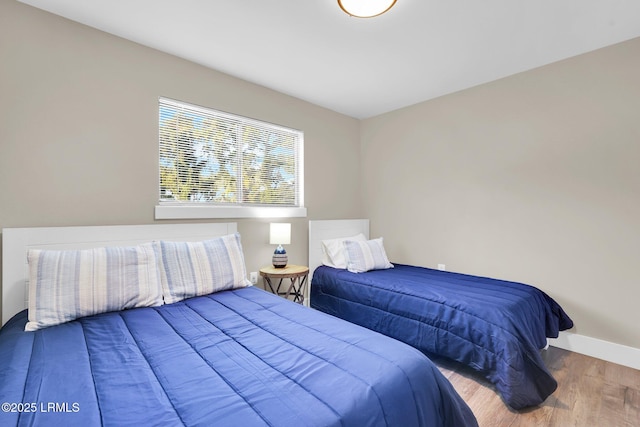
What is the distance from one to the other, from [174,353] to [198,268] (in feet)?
3.01

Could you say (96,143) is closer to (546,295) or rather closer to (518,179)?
(518,179)

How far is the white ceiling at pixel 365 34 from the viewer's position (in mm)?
1969

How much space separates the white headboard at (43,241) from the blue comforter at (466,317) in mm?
1728

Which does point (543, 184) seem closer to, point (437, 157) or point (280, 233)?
point (437, 157)

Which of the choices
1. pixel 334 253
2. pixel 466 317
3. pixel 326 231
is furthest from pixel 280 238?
pixel 466 317

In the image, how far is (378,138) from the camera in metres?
4.09

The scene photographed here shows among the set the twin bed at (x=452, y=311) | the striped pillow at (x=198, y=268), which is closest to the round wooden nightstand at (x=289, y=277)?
the twin bed at (x=452, y=311)

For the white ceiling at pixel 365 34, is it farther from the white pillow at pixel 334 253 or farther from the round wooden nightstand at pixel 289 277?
the round wooden nightstand at pixel 289 277

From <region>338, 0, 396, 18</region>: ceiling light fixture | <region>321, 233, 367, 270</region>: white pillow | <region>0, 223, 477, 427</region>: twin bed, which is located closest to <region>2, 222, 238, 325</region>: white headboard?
<region>0, 223, 477, 427</region>: twin bed

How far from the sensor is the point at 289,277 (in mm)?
2818

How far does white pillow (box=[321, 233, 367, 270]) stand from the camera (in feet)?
10.8

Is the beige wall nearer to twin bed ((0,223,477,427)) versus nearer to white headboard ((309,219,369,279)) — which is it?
white headboard ((309,219,369,279))

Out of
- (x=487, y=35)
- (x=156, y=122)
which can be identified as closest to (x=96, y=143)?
(x=156, y=122)

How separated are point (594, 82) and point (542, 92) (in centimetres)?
36
